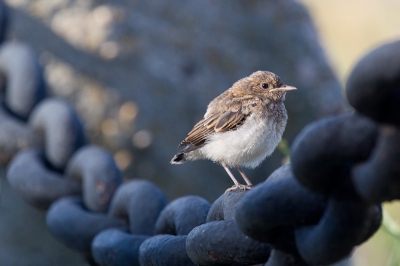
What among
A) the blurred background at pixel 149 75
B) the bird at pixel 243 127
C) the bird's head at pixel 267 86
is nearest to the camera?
the bird at pixel 243 127

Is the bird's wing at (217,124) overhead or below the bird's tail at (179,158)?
overhead

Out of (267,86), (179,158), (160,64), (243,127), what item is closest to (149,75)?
(160,64)

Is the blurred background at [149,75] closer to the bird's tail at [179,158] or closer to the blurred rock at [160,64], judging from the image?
the blurred rock at [160,64]

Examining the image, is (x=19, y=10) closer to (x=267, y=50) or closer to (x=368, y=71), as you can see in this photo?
(x=267, y=50)

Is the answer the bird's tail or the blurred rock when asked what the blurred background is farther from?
the bird's tail

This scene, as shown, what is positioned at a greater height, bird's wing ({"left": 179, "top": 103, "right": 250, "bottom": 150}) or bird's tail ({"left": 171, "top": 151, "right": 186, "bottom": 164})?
bird's wing ({"left": 179, "top": 103, "right": 250, "bottom": 150})

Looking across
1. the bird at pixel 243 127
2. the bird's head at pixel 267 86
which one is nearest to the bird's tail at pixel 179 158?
the bird at pixel 243 127

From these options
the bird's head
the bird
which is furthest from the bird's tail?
the bird's head

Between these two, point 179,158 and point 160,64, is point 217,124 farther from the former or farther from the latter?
point 160,64
